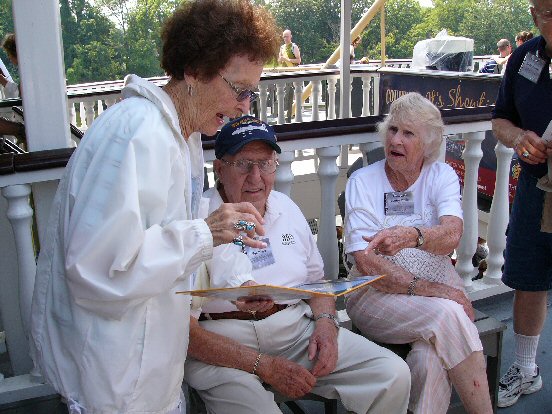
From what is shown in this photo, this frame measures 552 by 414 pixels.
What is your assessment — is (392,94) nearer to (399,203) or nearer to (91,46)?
(399,203)

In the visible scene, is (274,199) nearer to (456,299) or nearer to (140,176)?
(456,299)

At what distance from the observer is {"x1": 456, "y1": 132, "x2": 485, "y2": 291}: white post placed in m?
3.27

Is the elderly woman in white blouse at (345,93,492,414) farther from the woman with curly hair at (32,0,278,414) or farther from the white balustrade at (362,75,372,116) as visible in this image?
the white balustrade at (362,75,372,116)

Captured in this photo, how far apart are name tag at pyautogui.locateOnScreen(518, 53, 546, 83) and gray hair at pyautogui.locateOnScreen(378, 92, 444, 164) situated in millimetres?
414

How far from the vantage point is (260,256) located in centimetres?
224

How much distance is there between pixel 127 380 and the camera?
4.89 feet

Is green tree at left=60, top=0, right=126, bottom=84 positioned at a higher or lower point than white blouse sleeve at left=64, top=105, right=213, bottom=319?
higher

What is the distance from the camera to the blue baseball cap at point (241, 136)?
2.21 m

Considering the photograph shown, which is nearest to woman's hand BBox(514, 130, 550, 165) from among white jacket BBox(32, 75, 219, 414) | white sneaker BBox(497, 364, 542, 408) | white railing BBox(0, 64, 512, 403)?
white railing BBox(0, 64, 512, 403)

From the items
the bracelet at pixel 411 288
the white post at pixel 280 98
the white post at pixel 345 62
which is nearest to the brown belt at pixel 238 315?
the bracelet at pixel 411 288

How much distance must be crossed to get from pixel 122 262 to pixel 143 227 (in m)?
0.11

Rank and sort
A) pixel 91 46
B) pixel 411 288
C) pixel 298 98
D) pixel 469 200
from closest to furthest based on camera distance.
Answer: pixel 411 288, pixel 469 200, pixel 298 98, pixel 91 46

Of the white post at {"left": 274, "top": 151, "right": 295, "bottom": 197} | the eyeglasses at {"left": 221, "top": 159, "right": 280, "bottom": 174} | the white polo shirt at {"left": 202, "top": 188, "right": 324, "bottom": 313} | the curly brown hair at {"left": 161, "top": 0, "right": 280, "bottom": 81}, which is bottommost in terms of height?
the white polo shirt at {"left": 202, "top": 188, "right": 324, "bottom": 313}

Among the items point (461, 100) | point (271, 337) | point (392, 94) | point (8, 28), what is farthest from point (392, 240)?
point (8, 28)
